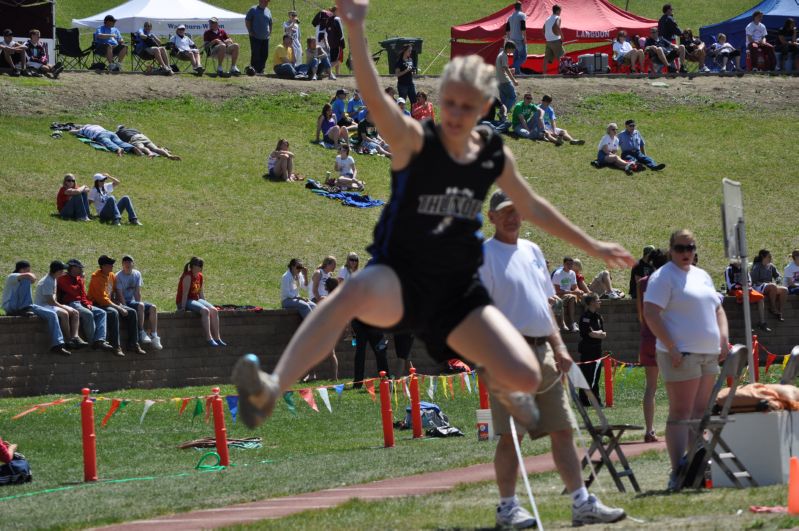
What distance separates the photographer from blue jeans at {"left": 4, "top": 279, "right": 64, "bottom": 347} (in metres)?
18.6

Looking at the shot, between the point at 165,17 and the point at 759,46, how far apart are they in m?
20.2

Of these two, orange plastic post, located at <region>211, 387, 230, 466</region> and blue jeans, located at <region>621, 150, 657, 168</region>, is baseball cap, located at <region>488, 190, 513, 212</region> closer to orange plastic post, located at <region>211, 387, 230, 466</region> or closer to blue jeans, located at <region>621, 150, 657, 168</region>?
orange plastic post, located at <region>211, 387, 230, 466</region>

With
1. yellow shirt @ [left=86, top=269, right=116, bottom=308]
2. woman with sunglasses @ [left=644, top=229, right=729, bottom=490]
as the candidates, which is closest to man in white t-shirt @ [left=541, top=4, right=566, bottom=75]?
yellow shirt @ [left=86, top=269, right=116, bottom=308]

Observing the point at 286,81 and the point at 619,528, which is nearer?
the point at 619,528

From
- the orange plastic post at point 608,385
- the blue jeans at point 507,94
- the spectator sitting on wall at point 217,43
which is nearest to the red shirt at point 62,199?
Answer: the orange plastic post at point 608,385

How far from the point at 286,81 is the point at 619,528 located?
30893 mm

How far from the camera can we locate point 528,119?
35.7 meters

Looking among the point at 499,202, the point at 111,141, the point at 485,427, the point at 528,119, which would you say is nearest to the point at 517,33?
the point at 528,119

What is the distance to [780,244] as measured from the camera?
30891mm

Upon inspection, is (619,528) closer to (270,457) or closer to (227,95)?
(270,457)

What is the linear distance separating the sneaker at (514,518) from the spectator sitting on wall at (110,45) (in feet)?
95.9

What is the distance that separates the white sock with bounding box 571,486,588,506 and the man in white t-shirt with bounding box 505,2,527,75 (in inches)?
1193

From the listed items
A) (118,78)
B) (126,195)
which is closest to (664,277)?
(126,195)

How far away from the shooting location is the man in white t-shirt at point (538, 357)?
25.8 ft
